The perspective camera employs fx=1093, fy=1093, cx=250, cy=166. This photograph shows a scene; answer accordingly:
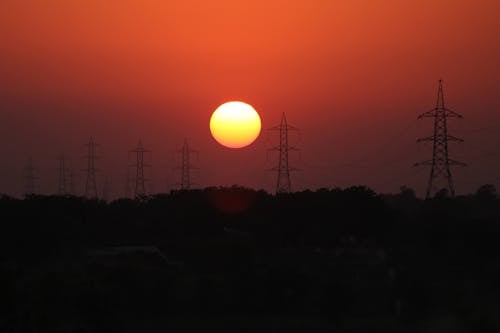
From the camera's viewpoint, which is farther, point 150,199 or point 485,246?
point 150,199

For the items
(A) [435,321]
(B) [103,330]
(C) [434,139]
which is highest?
(C) [434,139]

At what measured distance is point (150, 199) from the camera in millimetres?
93562

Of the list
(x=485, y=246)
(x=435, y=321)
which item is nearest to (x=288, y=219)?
(x=485, y=246)

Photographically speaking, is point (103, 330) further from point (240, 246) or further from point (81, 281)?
point (240, 246)

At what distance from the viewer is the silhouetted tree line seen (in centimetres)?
2072

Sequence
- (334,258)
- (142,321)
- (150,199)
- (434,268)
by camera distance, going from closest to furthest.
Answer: (434,268), (142,321), (334,258), (150,199)

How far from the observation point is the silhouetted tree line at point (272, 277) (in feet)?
68.0

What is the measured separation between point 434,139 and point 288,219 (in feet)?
53.2

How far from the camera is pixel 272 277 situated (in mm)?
32594

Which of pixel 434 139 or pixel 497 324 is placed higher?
pixel 434 139

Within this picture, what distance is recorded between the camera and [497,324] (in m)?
15.3

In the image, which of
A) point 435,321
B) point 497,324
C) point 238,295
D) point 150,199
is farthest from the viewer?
point 150,199

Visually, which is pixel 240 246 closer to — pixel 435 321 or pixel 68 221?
pixel 68 221

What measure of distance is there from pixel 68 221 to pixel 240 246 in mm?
22219
